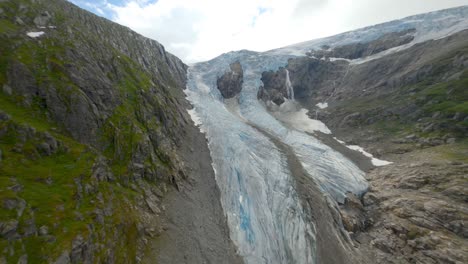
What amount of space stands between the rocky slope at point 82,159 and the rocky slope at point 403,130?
22.6 m

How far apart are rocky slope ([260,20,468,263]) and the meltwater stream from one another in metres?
6.59

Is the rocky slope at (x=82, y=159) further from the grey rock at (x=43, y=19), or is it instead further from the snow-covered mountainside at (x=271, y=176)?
the snow-covered mountainside at (x=271, y=176)

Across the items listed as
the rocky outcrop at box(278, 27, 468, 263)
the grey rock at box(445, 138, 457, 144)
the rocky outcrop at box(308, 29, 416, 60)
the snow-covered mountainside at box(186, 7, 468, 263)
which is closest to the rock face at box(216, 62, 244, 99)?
the snow-covered mountainside at box(186, 7, 468, 263)

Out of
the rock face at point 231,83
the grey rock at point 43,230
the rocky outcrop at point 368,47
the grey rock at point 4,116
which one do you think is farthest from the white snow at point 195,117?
the rocky outcrop at point 368,47

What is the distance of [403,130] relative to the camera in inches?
2506

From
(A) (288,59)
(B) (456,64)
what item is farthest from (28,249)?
(A) (288,59)

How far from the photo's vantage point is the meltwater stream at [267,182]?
31.6 m

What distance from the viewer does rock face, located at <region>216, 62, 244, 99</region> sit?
104m

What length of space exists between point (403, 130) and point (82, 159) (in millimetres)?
71311

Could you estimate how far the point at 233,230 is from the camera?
32438mm

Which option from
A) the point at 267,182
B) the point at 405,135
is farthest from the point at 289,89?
the point at 267,182

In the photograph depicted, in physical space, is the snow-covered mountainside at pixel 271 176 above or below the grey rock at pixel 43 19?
below

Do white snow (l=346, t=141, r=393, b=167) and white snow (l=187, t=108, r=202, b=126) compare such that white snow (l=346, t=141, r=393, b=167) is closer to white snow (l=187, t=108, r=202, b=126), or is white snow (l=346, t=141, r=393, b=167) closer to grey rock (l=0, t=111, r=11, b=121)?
white snow (l=187, t=108, r=202, b=126)

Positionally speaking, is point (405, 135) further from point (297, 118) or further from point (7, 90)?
point (7, 90)
